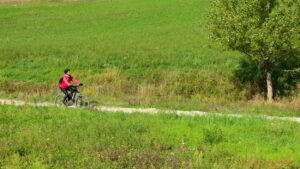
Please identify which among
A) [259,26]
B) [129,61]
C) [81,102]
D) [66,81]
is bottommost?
[81,102]

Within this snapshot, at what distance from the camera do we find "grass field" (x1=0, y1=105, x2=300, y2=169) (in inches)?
352

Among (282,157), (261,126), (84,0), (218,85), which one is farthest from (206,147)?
(84,0)

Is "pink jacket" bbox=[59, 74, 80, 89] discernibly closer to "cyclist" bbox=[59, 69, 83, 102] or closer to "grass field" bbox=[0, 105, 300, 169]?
"cyclist" bbox=[59, 69, 83, 102]

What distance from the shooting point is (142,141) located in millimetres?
10430

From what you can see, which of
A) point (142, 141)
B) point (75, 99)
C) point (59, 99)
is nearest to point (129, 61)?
point (59, 99)

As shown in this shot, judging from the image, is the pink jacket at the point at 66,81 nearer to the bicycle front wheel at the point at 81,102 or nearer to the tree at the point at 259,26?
the bicycle front wheel at the point at 81,102

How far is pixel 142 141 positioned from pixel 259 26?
13.1 metres

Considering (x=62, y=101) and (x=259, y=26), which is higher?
(x=259, y=26)

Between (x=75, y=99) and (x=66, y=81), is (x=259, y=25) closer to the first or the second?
(x=75, y=99)

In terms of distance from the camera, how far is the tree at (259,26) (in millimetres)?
19406

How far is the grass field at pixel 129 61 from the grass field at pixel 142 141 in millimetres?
5859

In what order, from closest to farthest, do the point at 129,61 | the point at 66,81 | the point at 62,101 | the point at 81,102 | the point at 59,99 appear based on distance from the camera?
1. the point at 66,81
2. the point at 81,102
3. the point at 62,101
4. the point at 59,99
5. the point at 129,61

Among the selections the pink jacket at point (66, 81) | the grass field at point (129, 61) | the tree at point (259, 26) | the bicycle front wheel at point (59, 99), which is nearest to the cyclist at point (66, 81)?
the pink jacket at point (66, 81)

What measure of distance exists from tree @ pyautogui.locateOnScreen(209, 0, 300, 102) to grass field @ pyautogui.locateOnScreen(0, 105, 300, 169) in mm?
7883
